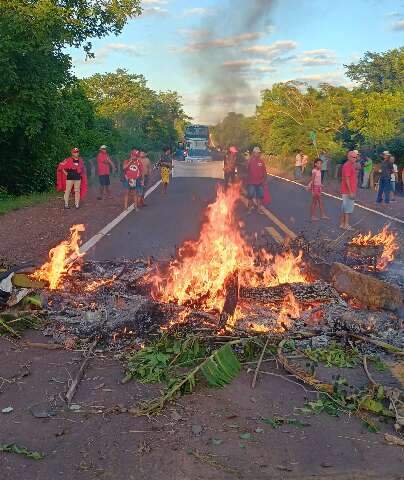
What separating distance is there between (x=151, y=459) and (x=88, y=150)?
33.6 meters

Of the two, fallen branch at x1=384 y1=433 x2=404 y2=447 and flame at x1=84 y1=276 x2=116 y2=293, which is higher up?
fallen branch at x1=384 y1=433 x2=404 y2=447

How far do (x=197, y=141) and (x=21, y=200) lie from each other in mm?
35299

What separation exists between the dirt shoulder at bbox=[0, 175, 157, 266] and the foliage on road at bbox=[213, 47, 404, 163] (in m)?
7.81

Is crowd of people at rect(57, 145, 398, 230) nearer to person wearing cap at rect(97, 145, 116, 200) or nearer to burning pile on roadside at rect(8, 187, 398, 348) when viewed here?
person wearing cap at rect(97, 145, 116, 200)

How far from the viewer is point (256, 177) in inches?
688

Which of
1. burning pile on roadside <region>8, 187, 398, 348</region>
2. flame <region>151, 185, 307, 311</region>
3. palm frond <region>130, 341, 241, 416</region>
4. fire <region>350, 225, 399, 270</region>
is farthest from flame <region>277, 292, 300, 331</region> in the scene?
fire <region>350, 225, 399, 270</region>

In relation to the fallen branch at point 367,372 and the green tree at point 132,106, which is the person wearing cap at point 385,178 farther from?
the green tree at point 132,106

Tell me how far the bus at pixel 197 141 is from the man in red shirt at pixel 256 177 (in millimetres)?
29136

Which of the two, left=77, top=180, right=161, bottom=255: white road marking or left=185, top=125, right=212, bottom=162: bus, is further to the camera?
left=185, top=125, right=212, bottom=162: bus

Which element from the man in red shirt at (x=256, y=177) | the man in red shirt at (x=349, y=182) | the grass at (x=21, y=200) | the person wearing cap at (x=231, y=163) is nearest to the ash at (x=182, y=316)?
the man in red shirt at (x=349, y=182)

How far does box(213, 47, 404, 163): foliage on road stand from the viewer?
35.1m

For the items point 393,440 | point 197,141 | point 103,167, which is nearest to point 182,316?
point 393,440

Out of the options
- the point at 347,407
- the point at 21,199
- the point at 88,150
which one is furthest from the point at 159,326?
the point at 88,150

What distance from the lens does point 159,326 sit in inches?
246
